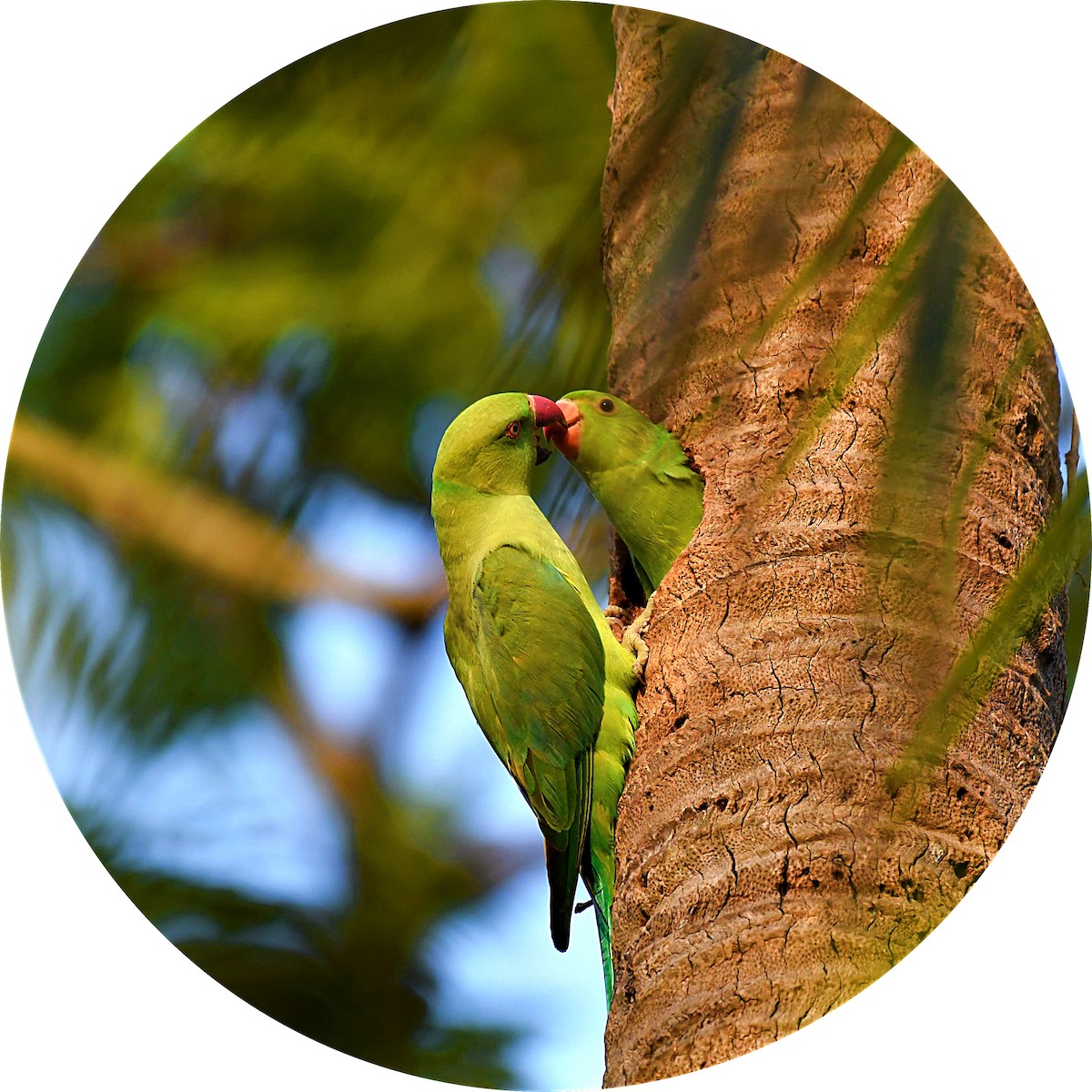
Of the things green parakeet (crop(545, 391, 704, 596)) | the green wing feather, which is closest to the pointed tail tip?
the green wing feather

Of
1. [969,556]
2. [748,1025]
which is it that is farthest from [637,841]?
[969,556]

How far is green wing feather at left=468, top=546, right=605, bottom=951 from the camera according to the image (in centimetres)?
209

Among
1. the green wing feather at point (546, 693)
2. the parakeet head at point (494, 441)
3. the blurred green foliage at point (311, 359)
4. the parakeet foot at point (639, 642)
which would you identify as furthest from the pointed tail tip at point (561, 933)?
the parakeet head at point (494, 441)

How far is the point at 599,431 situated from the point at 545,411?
0.12m

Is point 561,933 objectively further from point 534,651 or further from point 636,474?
point 636,474

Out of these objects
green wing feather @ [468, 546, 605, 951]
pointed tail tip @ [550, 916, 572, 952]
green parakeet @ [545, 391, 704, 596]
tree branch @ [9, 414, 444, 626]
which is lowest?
pointed tail tip @ [550, 916, 572, 952]

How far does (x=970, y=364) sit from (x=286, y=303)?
1.34 meters

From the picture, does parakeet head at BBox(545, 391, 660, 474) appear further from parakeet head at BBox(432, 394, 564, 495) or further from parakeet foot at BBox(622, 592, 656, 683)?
parakeet foot at BBox(622, 592, 656, 683)

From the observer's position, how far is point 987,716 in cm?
183

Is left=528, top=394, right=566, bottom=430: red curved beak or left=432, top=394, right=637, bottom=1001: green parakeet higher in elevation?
left=528, top=394, right=566, bottom=430: red curved beak

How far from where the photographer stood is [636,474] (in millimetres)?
2344

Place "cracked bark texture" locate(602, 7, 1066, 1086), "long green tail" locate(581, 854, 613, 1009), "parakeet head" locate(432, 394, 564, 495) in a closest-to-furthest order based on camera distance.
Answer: "cracked bark texture" locate(602, 7, 1066, 1086) → "long green tail" locate(581, 854, 613, 1009) → "parakeet head" locate(432, 394, 564, 495)

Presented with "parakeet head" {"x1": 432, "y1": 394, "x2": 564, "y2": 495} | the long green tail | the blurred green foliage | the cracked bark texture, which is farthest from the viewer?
"parakeet head" {"x1": 432, "y1": 394, "x2": 564, "y2": 495}

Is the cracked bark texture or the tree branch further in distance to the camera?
the tree branch
